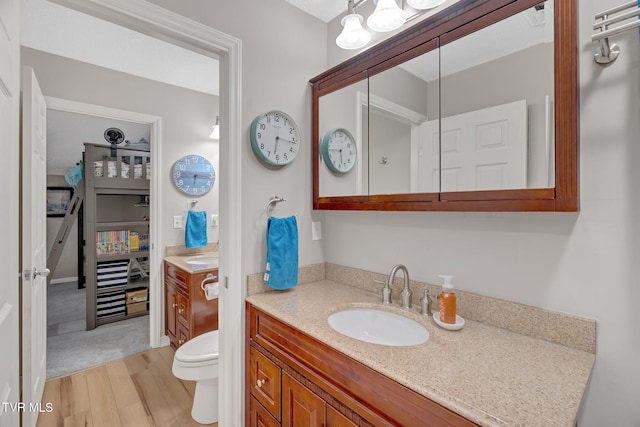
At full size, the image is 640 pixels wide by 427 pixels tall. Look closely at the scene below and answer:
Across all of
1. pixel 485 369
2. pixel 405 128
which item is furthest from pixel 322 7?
pixel 485 369

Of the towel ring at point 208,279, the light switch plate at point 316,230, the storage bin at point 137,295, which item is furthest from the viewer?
the storage bin at point 137,295

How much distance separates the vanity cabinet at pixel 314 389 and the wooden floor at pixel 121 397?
79 cm

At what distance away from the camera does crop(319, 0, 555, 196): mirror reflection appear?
95 cm

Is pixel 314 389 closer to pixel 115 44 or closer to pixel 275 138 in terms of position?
pixel 275 138

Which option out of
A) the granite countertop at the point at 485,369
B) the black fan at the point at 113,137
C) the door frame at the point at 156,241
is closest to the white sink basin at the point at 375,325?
the granite countertop at the point at 485,369

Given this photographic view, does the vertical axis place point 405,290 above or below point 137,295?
above

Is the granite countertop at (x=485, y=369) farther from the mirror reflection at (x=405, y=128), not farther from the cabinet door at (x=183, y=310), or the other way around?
the cabinet door at (x=183, y=310)

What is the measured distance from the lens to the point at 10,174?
93 centimetres

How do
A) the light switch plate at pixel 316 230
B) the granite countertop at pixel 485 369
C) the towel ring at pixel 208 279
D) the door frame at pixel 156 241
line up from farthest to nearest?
1. the door frame at pixel 156 241
2. the towel ring at pixel 208 279
3. the light switch plate at pixel 316 230
4. the granite countertop at pixel 485 369

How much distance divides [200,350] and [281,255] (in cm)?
97

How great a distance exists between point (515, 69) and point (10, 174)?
5.56 feet

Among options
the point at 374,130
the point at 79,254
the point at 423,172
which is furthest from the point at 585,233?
the point at 79,254

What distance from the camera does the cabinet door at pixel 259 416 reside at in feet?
4.18

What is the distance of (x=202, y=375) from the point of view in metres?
1.75
